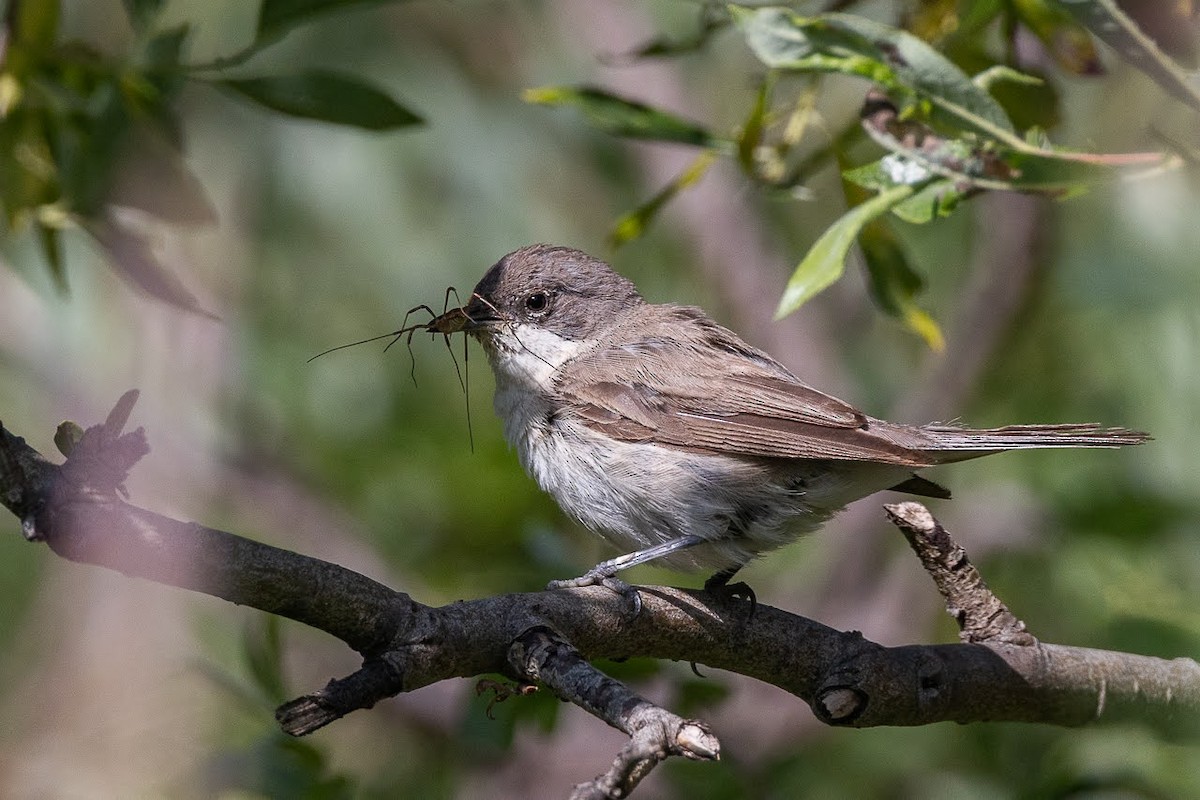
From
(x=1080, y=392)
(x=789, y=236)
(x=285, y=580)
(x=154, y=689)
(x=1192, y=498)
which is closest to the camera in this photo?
A: (x=285, y=580)

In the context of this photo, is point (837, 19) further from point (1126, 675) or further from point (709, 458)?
point (1126, 675)

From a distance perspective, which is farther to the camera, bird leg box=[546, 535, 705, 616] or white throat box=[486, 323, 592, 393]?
white throat box=[486, 323, 592, 393]

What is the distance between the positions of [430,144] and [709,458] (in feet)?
9.54

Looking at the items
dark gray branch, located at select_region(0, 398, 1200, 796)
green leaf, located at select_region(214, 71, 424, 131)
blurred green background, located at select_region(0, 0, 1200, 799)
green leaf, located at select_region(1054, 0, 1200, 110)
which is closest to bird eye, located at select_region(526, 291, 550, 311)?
blurred green background, located at select_region(0, 0, 1200, 799)

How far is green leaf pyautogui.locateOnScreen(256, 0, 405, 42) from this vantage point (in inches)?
124

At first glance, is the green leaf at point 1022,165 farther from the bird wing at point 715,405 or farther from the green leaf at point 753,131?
the bird wing at point 715,405

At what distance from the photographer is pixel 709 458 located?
3725 millimetres

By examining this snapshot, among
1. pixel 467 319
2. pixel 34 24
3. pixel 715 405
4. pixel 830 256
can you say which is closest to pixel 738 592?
pixel 715 405

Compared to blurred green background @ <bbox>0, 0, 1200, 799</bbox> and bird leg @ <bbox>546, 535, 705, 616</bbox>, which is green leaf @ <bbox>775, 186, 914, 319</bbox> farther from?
blurred green background @ <bbox>0, 0, 1200, 799</bbox>

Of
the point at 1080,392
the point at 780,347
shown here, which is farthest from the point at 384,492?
the point at 1080,392

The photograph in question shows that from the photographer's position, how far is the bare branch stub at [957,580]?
10.1 feet

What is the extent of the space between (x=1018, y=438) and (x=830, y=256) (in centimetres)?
96

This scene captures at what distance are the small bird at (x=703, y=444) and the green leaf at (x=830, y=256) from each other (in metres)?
0.78

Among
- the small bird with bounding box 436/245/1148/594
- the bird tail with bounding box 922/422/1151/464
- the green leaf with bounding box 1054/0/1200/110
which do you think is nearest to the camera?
the green leaf with bounding box 1054/0/1200/110
